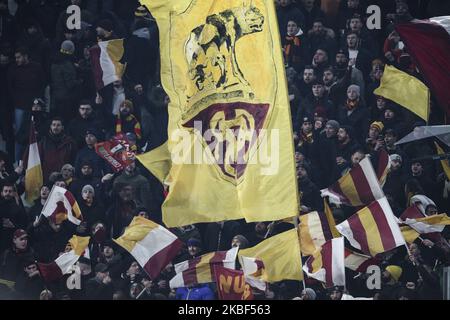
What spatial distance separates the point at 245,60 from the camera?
465 inches

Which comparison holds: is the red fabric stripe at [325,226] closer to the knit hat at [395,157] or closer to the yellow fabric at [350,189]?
the yellow fabric at [350,189]

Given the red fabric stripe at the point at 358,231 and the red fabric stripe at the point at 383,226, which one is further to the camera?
the red fabric stripe at the point at 358,231

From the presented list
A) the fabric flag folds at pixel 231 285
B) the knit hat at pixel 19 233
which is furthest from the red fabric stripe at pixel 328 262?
the knit hat at pixel 19 233

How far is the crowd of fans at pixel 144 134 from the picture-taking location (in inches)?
510

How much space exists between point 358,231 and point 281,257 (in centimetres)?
83

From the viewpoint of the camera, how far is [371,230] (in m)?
12.6

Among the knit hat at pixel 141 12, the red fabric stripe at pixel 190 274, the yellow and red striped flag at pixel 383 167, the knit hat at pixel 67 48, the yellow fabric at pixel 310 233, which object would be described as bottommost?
the red fabric stripe at pixel 190 274

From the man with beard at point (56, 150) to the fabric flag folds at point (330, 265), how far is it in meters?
2.89

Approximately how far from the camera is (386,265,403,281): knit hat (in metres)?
12.7
